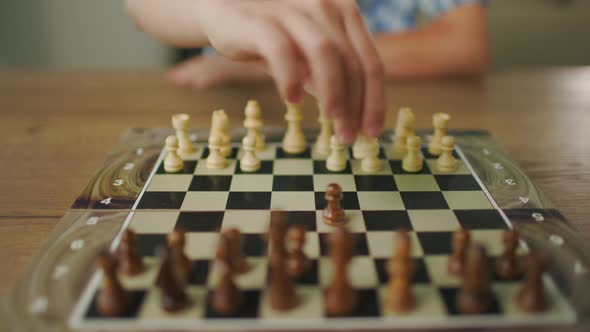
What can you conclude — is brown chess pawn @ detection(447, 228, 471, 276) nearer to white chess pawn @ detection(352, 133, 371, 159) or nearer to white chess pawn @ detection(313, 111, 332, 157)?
white chess pawn @ detection(352, 133, 371, 159)

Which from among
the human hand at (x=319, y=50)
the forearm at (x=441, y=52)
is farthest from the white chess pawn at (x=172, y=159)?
the forearm at (x=441, y=52)

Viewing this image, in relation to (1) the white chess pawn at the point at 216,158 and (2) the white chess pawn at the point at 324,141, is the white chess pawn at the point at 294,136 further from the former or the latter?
(1) the white chess pawn at the point at 216,158

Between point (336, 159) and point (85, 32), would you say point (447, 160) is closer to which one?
point (336, 159)

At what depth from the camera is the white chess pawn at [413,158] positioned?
3.71 ft

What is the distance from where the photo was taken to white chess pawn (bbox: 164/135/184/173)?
112cm

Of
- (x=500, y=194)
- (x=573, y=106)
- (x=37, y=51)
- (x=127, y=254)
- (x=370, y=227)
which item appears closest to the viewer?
(x=127, y=254)

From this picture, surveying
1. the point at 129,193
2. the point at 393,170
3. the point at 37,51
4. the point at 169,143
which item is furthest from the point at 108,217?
the point at 37,51

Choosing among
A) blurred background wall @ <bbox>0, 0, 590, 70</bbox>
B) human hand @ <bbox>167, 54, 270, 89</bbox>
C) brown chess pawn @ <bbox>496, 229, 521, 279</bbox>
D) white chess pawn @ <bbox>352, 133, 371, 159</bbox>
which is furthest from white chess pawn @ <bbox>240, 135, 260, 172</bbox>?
blurred background wall @ <bbox>0, 0, 590, 70</bbox>

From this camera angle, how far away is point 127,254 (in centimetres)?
75

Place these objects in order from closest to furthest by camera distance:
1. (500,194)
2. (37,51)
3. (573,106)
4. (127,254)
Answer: (127,254)
(500,194)
(573,106)
(37,51)

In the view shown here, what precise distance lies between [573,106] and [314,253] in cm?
124

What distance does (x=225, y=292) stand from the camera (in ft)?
2.22

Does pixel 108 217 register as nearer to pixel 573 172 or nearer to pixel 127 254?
pixel 127 254

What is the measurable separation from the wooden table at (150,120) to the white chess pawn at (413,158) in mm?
266
